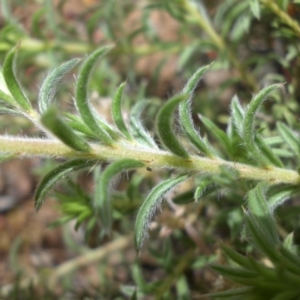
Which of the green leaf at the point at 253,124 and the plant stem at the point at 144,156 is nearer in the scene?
the plant stem at the point at 144,156

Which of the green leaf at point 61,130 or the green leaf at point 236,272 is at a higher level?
the green leaf at point 61,130

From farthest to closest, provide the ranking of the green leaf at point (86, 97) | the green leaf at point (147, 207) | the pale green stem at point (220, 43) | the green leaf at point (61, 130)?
1. the pale green stem at point (220, 43)
2. the green leaf at point (147, 207)
3. the green leaf at point (86, 97)
4. the green leaf at point (61, 130)

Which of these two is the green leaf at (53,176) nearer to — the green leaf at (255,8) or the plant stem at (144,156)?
the plant stem at (144,156)

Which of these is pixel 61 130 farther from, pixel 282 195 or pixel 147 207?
pixel 282 195

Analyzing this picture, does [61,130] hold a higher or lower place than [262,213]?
higher

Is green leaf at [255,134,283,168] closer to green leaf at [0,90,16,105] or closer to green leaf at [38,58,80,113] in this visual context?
green leaf at [38,58,80,113]

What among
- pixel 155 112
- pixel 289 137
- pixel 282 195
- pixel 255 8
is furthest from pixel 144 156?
pixel 155 112

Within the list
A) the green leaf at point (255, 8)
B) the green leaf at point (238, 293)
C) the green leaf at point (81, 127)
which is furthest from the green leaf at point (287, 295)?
the green leaf at point (255, 8)
